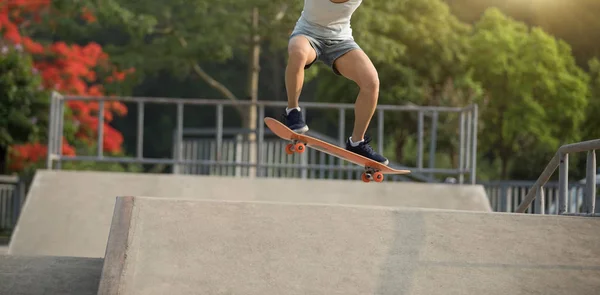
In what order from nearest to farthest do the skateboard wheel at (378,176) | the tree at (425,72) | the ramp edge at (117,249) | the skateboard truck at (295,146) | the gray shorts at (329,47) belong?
the ramp edge at (117,249)
the gray shorts at (329,47)
the skateboard truck at (295,146)
the skateboard wheel at (378,176)
the tree at (425,72)

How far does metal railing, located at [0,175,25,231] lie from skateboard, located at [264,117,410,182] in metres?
12.6

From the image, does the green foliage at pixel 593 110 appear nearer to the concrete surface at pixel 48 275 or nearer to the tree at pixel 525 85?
the tree at pixel 525 85

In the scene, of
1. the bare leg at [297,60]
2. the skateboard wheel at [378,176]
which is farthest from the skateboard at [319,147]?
the bare leg at [297,60]

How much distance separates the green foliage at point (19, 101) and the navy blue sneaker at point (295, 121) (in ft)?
40.8

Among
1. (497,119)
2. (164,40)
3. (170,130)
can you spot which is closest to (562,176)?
(164,40)

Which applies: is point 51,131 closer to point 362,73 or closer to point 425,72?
point 362,73

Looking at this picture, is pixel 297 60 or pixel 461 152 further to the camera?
pixel 461 152

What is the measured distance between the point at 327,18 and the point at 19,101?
13.3m

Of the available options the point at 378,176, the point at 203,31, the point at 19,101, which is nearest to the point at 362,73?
the point at 378,176

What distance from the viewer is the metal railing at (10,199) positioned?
63.7 ft

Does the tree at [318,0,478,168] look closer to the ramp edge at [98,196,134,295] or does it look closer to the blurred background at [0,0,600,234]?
the blurred background at [0,0,600,234]

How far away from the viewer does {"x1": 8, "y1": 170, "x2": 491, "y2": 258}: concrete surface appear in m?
10.6

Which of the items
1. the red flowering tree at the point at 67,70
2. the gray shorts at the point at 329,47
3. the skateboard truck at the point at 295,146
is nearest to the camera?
the gray shorts at the point at 329,47

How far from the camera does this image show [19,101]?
63.1 feet
